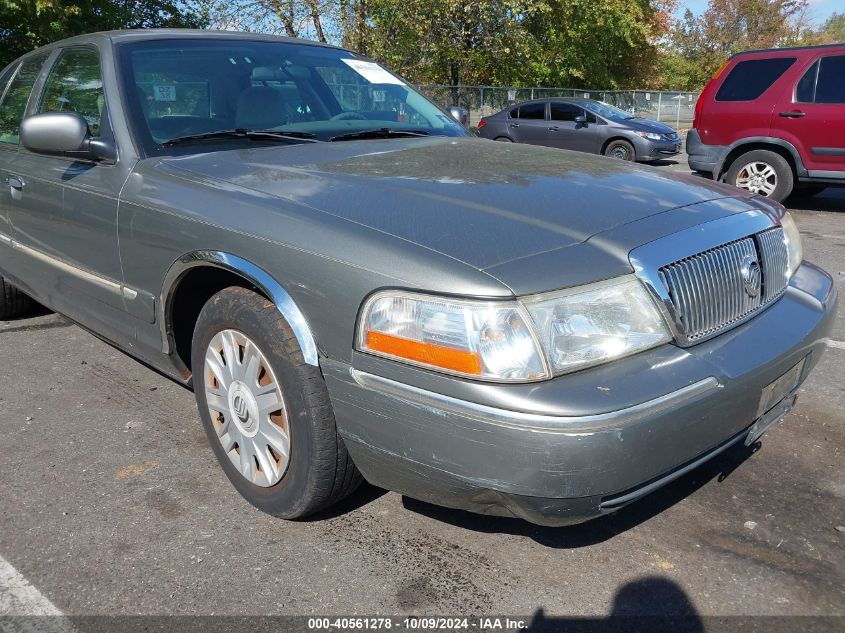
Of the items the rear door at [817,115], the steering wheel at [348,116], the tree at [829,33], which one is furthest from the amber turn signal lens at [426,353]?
the tree at [829,33]

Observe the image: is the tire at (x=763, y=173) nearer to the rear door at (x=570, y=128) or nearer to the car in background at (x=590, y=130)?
the car in background at (x=590, y=130)

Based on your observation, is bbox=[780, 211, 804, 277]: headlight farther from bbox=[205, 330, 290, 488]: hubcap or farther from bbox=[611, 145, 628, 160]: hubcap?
bbox=[611, 145, 628, 160]: hubcap

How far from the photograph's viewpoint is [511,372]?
1898mm

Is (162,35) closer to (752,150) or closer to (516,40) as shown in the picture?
(752,150)

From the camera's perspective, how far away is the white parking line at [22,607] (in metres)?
2.14

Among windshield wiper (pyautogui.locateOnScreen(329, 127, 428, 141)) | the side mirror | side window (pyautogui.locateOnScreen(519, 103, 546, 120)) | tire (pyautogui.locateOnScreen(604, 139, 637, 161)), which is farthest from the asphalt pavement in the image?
side window (pyautogui.locateOnScreen(519, 103, 546, 120))

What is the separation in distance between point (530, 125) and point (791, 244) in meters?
13.2

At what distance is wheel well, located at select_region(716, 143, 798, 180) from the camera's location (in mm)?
8812

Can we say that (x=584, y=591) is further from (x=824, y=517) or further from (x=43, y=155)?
(x=43, y=155)

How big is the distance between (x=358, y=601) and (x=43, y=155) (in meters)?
2.71

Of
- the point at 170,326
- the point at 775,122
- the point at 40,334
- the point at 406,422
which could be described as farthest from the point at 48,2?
the point at 406,422

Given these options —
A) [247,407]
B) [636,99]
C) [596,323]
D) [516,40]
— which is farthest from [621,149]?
[636,99]

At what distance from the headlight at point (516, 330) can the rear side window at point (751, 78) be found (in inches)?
318

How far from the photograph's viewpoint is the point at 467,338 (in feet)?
6.29
